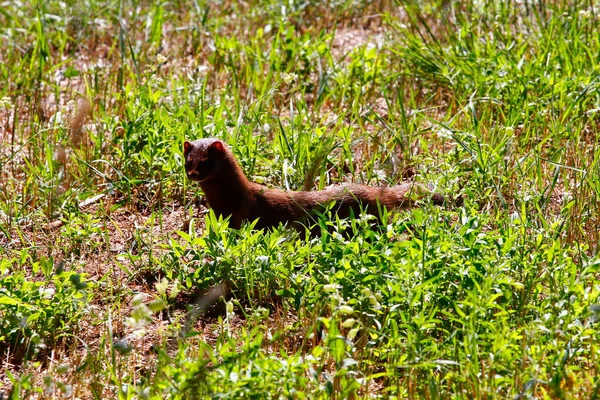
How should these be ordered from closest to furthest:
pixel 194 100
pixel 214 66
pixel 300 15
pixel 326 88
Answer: pixel 194 100 < pixel 326 88 < pixel 214 66 < pixel 300 15

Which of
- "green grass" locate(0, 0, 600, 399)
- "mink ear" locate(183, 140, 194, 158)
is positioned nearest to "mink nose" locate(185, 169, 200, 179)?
"mink ear" locate(183, 140, 194, 158)

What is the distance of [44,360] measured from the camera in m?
4.17

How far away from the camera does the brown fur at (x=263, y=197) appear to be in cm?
506

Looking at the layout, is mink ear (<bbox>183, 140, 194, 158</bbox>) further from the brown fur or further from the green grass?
the green grass

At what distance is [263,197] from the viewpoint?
5.16 meters

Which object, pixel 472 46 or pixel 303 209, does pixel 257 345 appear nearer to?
pixel 303 209

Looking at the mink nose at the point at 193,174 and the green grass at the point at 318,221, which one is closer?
the green grass at the point at 318,221

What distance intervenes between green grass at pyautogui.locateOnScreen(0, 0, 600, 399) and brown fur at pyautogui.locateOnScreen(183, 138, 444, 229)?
135 millimetres

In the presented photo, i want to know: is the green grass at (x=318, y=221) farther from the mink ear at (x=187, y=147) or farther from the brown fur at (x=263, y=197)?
the mink ear at (x=187, y=147)

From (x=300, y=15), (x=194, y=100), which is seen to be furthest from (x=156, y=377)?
(x=300, y=15)

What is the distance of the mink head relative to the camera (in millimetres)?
4996

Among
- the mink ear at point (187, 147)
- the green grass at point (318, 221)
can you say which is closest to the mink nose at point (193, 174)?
the mink ear at point (187, 147)

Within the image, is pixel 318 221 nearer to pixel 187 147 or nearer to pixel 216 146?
pixel 216 146

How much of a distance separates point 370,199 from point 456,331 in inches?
60.4
